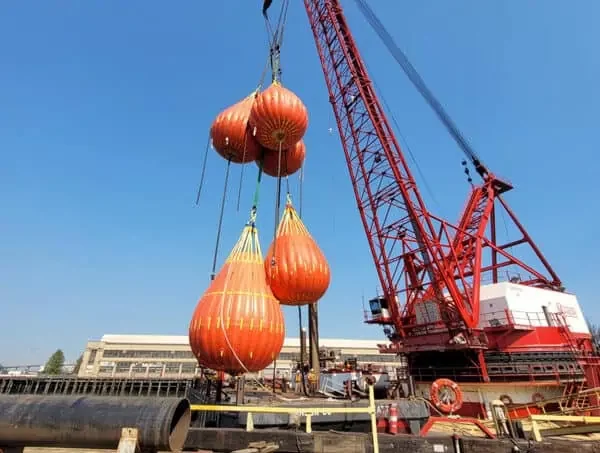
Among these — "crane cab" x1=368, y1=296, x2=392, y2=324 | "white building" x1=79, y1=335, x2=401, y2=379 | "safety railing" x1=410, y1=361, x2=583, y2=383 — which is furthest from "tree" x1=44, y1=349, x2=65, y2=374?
"safety railing" x1=410, y1=361, x2=583, y2=383

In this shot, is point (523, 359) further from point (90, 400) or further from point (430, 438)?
point (90, 400)

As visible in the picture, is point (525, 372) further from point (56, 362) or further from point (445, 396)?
point (56, 362)

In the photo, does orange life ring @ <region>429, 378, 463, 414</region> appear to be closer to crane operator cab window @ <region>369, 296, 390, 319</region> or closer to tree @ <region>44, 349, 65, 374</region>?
crane operator cab window @ <region>369, 296, 390, 319</region>

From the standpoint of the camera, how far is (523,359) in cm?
1759

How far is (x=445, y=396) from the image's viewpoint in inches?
513

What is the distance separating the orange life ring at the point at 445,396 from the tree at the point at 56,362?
8594cm

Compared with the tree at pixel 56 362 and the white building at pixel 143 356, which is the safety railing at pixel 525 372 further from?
the tree at pixel 56 362

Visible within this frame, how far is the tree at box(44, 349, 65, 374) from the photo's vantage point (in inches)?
2783

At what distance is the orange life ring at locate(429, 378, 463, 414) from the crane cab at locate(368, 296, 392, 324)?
12.0 metres

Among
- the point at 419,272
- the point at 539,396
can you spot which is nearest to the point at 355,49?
the point at 419,272

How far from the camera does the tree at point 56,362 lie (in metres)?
70.7

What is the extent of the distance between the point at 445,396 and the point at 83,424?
45.3 feet

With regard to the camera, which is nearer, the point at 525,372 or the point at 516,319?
the point at 525,372

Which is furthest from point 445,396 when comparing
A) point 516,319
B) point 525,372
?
point 516,319
